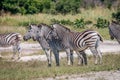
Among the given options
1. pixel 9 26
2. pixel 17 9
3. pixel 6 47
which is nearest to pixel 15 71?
A: pixel 6 47

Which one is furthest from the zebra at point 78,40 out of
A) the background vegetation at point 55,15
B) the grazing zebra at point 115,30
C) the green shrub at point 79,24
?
the green shrub at point 79,24

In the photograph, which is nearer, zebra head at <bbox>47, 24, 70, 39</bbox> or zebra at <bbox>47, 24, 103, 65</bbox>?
zebra at <bbox>47, 24, 103, 65</bbox>

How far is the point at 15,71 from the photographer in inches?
664

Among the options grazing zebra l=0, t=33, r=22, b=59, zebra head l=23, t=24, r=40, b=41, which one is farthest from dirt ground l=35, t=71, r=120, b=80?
grazing zebra l=0, t=33, r=22, b=59

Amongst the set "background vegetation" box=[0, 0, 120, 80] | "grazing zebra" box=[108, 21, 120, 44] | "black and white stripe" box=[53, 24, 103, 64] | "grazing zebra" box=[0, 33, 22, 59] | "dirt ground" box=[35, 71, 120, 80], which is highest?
"grazing zebra" box=[108, 21, 120, 44]

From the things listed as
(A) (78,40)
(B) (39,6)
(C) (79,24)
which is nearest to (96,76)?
(A) (78,40)

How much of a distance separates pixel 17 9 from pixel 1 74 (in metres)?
31.0

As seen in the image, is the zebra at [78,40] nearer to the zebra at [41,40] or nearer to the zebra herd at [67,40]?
the zebra herd at [67,40]

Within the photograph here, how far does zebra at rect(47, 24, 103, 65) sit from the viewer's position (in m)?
18.8

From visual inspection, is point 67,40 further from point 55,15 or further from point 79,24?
point 55,15

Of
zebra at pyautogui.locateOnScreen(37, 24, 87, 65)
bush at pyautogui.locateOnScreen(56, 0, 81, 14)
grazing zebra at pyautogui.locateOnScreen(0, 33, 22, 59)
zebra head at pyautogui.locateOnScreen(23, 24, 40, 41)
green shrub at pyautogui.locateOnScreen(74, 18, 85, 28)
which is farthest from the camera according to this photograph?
bush at pyautogui.locateOnScreen(56, 0, 81, 14)

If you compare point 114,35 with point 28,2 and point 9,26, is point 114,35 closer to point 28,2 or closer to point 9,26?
point 9,26

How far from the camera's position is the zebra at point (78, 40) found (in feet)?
61.6

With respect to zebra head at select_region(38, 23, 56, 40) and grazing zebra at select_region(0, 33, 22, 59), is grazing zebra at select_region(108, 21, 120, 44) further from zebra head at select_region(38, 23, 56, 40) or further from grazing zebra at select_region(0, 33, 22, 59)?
grazing zebra at select_region(0, 33, 22, 59)
